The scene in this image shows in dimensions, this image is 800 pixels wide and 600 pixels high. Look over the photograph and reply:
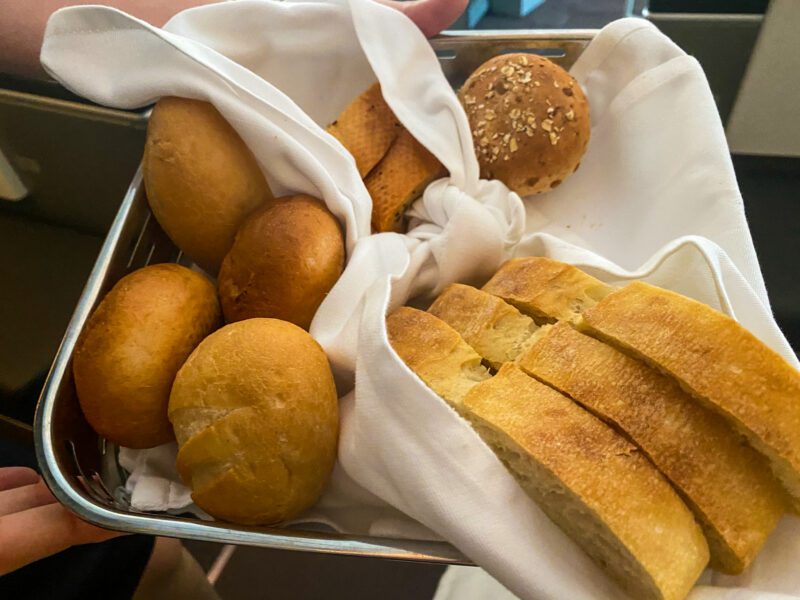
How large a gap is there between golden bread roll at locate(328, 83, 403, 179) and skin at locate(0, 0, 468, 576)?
14 cm

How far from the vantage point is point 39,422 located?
522 mm

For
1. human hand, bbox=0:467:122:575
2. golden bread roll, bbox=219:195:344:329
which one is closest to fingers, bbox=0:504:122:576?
human hand, bbox=0:467:122:575

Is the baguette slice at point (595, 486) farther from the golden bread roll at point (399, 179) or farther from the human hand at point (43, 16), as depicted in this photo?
the human hand at point (43, 16)

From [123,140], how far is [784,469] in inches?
30.0

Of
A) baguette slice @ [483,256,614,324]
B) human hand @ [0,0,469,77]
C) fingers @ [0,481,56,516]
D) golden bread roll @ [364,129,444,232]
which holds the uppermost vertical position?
human hand @ [0,0,469,77]

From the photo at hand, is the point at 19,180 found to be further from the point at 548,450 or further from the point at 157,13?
the point at 548,450

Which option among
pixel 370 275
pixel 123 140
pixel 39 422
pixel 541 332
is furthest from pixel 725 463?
pixel 123 140

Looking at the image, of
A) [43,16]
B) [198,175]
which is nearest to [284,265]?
[198,175]

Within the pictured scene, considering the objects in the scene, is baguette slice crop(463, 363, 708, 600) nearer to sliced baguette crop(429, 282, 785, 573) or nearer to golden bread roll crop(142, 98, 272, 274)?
sliced baguette crop(429, 282, 785, 573)

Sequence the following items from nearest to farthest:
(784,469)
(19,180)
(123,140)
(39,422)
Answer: (784,469), (39,422), (123,140), (19,180)

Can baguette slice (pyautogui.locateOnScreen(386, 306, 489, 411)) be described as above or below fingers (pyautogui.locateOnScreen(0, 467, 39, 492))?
above

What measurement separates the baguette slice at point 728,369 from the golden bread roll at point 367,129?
33cm

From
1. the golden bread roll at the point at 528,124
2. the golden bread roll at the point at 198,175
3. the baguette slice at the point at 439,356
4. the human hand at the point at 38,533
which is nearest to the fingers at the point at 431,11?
the golden bread roll at the point at 528,124

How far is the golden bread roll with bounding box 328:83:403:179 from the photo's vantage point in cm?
68
